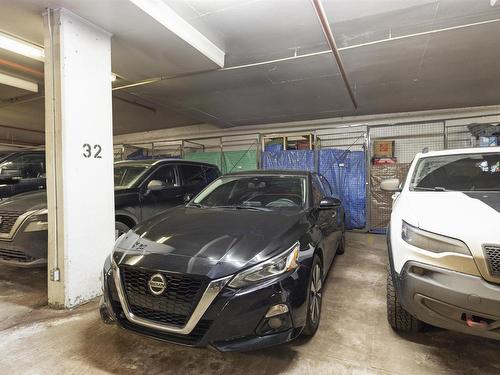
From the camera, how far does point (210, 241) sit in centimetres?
185

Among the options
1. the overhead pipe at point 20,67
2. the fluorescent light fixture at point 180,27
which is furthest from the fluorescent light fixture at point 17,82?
the fluorescent light fixture at point 180,27

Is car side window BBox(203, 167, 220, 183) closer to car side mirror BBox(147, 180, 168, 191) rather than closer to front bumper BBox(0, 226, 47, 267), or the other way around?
car side mirror BBox(147, 180, 168, 191)

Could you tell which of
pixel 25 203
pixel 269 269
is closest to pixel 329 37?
pixel 269 269

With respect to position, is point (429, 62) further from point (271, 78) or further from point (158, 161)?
point (158, 161)

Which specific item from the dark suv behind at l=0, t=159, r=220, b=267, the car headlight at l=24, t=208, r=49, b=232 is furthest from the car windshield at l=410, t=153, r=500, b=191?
the car headlight at l=24, t=208, r=49, b=232

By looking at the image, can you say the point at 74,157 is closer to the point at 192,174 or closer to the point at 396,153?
the point at 192,174

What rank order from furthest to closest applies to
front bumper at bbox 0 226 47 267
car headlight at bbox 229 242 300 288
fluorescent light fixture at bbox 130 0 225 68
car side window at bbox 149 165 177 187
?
car side window at bbox 149 165 177 187 < front bumper at bbox 0 226 47 267 < fluorescent light fixture at bbox 130 0 225 68 < car headlight at bbox 229 242 300 288

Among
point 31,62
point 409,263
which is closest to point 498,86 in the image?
point 409,263

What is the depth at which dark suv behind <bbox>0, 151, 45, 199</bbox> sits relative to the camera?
15.8 ft

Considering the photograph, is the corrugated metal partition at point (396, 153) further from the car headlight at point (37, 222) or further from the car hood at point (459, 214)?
the car headlight at point (37, 222)

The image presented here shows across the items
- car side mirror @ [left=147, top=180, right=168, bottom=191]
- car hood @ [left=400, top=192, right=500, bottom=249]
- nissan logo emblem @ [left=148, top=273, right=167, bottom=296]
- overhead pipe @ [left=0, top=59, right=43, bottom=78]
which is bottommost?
nissan logo emblem @ [left=148, top=273, right=167, bottom=296]

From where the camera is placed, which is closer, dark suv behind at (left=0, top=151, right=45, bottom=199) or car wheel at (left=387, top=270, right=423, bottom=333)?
car wheel at (left=387, top=270, right=423, bottom=333)

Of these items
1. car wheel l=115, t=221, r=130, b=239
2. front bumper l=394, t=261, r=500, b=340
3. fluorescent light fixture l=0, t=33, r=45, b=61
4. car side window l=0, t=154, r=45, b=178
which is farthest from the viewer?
car side window l=0, t=154, r=45, b=178

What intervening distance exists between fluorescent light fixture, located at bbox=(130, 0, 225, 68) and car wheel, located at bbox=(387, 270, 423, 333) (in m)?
3.28
